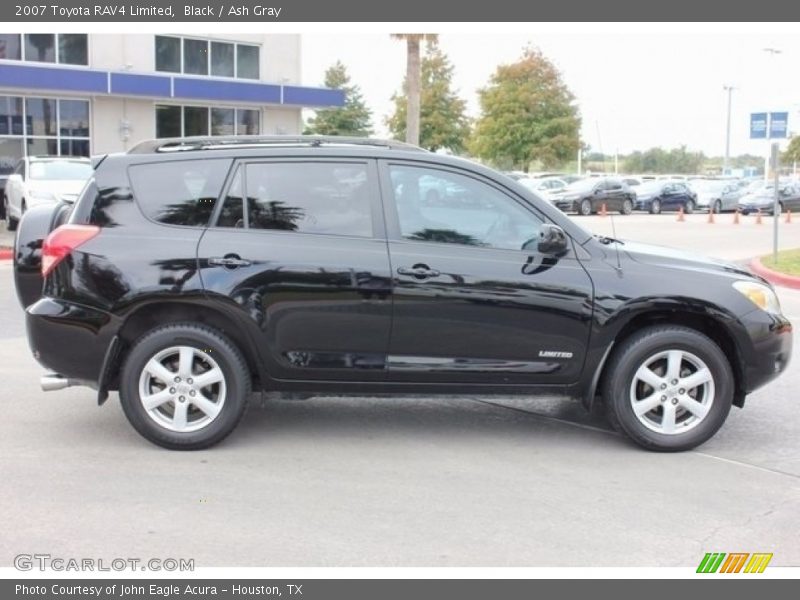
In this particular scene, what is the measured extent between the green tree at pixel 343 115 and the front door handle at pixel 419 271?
2319 inches

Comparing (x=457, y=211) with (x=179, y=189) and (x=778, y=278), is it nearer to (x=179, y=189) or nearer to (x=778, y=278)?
(x=179, y=189)

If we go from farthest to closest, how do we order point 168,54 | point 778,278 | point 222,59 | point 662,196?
point 662,196 < point 222,59 < point 168,54 < point 778,278

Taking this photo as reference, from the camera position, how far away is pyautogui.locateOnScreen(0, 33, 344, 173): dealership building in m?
26.9

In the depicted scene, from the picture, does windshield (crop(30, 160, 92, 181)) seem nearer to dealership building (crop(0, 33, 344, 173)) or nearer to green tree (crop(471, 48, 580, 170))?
dealership building (crop(0, 33, 344, 173))

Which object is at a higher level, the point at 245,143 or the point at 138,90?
the point at 138,90

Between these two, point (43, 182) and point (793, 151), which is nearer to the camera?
point (43, 182)

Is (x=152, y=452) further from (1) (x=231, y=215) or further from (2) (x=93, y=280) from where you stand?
(1) (x=231, y=215)

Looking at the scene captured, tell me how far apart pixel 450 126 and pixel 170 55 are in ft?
110

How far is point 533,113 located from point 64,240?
1945 inches

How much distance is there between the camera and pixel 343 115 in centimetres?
6656

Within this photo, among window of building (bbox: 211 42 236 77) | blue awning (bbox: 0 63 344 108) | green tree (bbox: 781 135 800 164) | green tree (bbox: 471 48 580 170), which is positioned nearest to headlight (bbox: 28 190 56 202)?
blue awning (bbox: 0 63 344 108)

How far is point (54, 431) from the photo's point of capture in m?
5.95

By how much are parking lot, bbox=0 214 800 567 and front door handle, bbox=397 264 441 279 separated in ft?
3.57

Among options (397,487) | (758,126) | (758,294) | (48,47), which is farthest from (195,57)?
(397,487)
